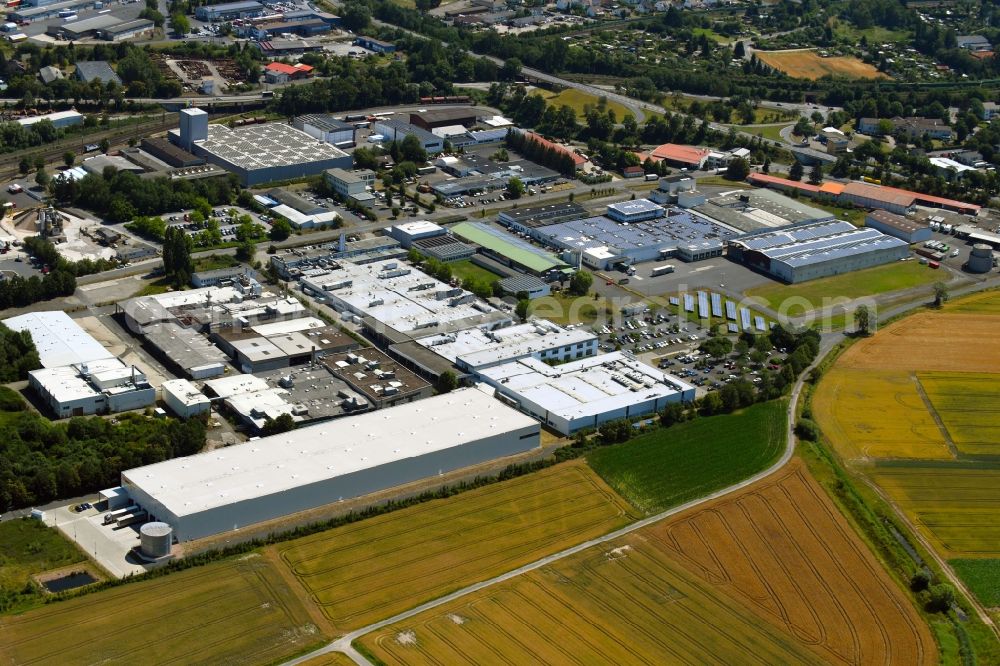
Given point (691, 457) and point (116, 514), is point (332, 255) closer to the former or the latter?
point (691, 457)

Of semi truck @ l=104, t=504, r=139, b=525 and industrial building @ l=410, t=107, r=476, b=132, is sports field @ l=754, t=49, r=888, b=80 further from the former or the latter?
semi truck @ l=104, t=504, r=139, b=525

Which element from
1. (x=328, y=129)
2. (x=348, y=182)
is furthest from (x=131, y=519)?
(x=328, y=129)

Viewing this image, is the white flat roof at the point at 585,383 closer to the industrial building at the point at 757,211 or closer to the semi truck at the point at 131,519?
the semi truck at the point at 131,519

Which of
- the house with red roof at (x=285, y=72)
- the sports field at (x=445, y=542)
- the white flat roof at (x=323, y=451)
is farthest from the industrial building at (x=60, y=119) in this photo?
the sports field at (x=445, y=542)

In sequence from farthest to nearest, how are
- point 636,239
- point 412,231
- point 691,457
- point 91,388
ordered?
point 636,239 < point 412,231 < point 91,388 < point 691,457

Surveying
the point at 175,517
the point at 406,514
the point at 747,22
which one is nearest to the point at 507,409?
the point at 406,514

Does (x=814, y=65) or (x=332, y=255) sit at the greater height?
(x=332, y=255)
